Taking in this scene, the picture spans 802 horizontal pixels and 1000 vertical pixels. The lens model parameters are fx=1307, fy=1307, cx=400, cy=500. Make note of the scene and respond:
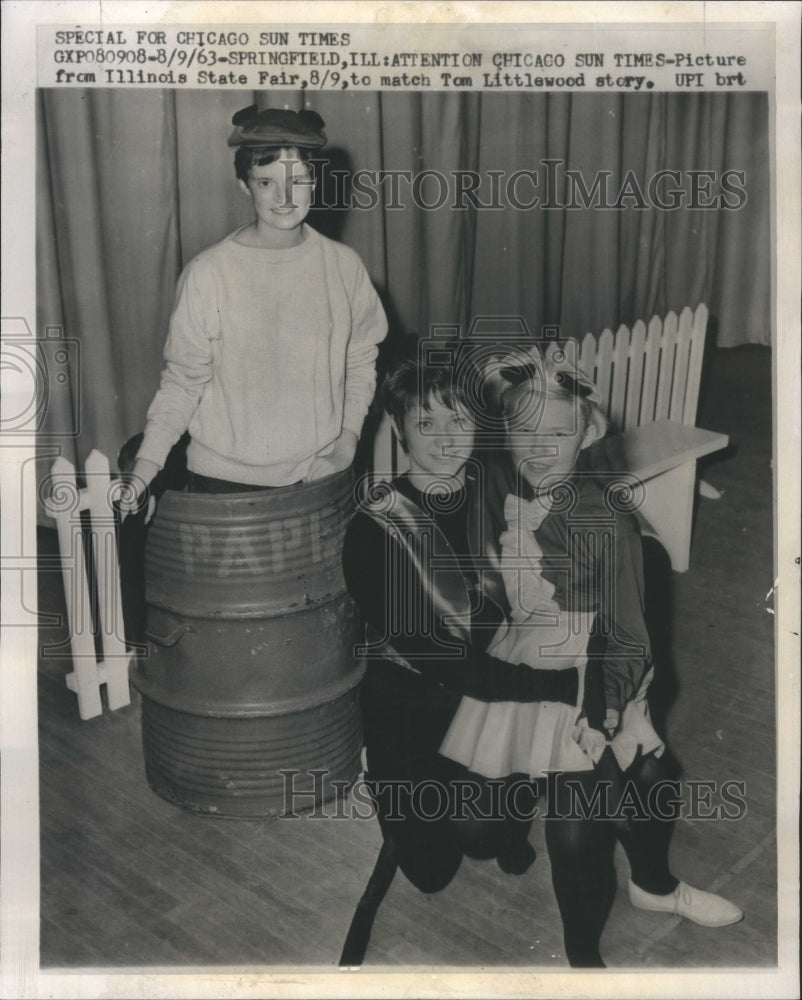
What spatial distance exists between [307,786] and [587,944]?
646 millimetres

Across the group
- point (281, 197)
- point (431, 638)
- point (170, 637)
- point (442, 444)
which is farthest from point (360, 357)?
point (170, 637)

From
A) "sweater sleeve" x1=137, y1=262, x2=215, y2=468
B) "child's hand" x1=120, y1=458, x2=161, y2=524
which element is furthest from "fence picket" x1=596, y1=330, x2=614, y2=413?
"child's hand" x1=120, y1=458, x2=161, y2=524

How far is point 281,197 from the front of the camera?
2531mm

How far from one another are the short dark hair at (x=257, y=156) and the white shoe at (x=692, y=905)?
62.9 inches

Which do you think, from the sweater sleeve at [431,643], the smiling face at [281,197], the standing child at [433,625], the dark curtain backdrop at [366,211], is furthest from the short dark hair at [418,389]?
the smiling face at [281,197]

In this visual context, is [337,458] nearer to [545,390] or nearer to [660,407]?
[545,390]

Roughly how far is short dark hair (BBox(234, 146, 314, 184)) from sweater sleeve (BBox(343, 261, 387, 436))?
9.6 inches

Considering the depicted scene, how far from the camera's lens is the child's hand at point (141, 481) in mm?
2635

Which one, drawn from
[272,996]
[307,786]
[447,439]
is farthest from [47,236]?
[272,996]

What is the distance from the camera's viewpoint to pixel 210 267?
2553 millimetres

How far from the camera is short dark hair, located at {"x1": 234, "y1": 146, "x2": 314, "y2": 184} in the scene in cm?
252

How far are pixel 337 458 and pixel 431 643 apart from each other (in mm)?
416

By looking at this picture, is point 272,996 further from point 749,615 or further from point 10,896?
point 749,615

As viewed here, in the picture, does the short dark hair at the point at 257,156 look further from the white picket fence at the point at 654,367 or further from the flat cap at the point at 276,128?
the white picket fence at the point at 654,367
